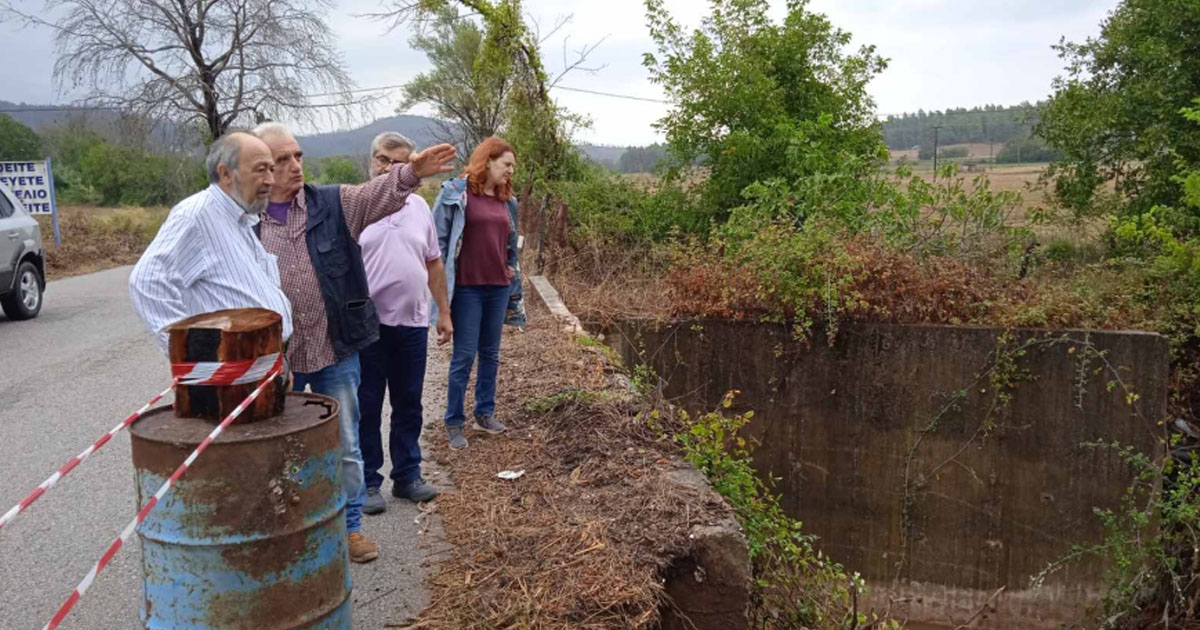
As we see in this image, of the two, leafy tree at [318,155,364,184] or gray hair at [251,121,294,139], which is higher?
leafy tree at [318,155,364,184]

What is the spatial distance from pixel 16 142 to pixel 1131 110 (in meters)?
53.4

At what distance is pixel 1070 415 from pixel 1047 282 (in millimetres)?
1713

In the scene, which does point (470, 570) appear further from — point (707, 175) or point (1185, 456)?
point (707, 175)

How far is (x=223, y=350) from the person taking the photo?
281cm

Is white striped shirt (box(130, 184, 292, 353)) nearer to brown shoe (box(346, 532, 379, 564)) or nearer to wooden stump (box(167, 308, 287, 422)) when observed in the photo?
wooden stump (box(167, 308, 287, 422))

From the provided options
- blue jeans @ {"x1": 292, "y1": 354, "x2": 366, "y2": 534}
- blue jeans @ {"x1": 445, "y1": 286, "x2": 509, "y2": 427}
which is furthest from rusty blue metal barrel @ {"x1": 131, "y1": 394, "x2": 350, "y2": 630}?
blue jeans @ {"x1": 445, "y1": 286, "x2": 509, "y2": 427}

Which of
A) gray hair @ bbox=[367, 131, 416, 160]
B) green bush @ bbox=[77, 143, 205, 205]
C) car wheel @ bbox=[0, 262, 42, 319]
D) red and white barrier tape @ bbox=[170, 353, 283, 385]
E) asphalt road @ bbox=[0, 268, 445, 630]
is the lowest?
asphalt road @ bbox=[0, 268, 445, 630]

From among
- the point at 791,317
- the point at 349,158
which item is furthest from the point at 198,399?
the point at 349,158

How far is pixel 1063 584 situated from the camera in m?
9.67

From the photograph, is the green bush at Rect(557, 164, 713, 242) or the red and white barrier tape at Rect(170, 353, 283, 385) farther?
the green bush at Rect(557, 164, 713, 242)

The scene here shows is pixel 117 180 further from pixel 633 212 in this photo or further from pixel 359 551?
pixel 359 551

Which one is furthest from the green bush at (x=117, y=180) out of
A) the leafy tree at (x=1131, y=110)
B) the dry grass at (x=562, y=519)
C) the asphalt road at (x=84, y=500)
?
the dry grass at (x=562, y=519)

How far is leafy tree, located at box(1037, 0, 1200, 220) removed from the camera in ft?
43.5

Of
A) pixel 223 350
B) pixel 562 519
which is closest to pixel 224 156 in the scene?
pixel 223 350
